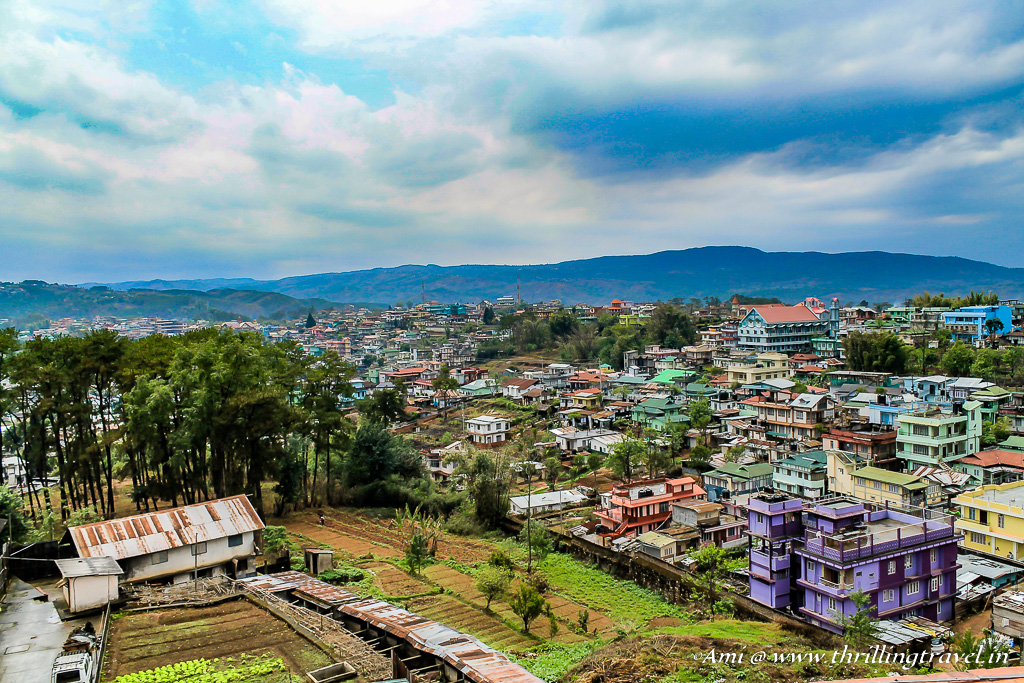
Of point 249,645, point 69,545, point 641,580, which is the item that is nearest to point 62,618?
point 69,545

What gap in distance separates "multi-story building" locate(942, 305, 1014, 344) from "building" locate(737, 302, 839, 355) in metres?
10.0

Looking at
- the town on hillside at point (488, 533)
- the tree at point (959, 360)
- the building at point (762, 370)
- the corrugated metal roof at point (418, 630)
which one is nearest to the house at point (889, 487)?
the town on hillside at point (488, 533)

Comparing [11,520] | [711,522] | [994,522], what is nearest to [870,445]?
[994,522]

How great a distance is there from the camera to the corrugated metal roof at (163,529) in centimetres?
1529

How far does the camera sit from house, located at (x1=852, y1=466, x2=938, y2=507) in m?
23.2

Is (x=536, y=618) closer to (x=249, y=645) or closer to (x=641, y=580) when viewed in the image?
(x=641, y=580)

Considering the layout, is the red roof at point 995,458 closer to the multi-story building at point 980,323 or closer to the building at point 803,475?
the building at point 803,475

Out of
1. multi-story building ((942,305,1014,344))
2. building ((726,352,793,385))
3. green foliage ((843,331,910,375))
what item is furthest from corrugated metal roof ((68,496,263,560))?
multi-story building ((942,305,1014,344))

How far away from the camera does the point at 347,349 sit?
10250 centimetres

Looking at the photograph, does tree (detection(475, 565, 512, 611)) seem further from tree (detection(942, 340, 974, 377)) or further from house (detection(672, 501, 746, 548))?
tree (detection(942, 340, 974, 377))

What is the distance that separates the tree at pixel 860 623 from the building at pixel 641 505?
9.46 m

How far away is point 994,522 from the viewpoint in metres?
19.7

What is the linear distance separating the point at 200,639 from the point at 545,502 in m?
19.0

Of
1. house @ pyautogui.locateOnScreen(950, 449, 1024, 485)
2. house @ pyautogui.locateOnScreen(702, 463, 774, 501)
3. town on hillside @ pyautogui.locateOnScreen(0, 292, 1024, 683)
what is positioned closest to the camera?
town on hillside @ pyautogui.locateOnScreen(0, 292, 1024, 683)
